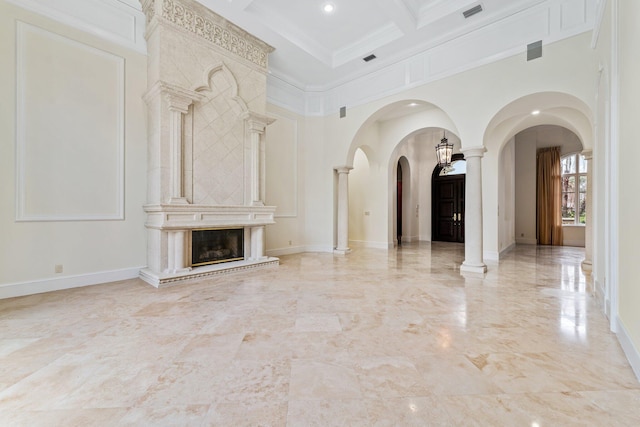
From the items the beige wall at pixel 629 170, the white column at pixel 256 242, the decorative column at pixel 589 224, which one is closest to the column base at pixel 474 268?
the decorative column at pixel 589 224

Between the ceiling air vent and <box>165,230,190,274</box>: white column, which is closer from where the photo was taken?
<box>165,230,190,274</box>: white column

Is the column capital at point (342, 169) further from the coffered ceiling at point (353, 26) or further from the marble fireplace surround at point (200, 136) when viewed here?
the marble fireplace surround at point (200, 136)

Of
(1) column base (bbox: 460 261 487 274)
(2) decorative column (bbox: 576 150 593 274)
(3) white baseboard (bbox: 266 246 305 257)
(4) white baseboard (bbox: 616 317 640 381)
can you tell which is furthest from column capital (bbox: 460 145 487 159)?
(3) white baseboard (bbox: 266 246 305 257)

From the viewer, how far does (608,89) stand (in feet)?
9.52

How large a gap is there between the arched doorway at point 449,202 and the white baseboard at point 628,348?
855 cm

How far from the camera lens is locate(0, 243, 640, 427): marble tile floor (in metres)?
1.55

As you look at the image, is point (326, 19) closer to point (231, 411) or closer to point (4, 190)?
point (4, 190)

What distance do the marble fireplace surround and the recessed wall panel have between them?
0.52 m

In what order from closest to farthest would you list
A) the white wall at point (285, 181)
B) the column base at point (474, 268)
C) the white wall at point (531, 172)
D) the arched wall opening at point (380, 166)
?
the column base at point (474, 268)
the white wall at point (285, 181)
the arched wall opening at point (380, 166)
the white wall at point (531, 172)

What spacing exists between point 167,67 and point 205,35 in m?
1.06

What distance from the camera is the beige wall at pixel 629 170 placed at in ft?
6.52

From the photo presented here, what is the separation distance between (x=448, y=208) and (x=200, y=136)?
9493mm

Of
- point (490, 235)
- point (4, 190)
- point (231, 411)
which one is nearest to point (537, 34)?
point (490, 235)

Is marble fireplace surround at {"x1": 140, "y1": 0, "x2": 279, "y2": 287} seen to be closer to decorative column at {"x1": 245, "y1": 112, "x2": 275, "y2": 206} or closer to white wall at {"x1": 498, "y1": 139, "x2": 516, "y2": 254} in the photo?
decorative column at {"x1": 245, "y1": 112, "x2": 275, "y2": 206}
